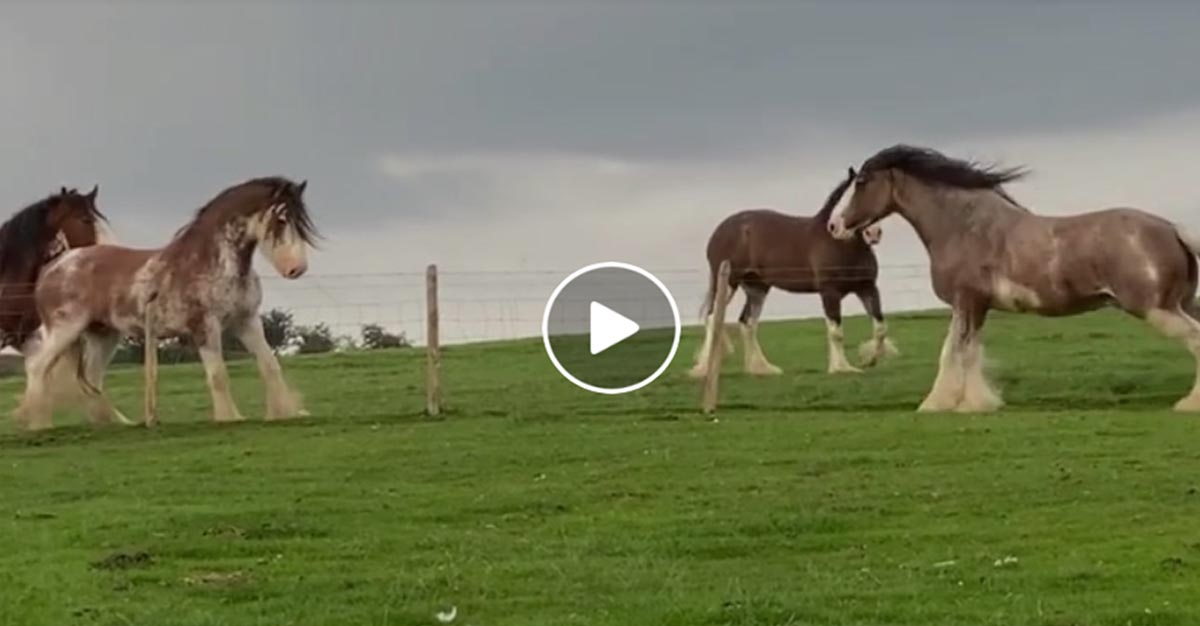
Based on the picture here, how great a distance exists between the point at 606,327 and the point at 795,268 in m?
3.59

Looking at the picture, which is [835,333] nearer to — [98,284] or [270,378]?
[270,378]

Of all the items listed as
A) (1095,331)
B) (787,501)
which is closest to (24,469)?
(787,501)

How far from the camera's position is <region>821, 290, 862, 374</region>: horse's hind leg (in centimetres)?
2438

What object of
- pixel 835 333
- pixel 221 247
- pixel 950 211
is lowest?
pixel 835 333

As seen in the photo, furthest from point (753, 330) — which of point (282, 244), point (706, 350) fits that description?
point (282, 244)

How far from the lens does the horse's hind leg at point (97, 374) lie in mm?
20375

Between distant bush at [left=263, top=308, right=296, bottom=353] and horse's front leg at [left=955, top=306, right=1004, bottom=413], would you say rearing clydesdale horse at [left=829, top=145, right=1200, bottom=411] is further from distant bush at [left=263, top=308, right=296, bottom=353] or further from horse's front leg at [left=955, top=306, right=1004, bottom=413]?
distant bush at [left=263, top=308, right=296, bottom=353]

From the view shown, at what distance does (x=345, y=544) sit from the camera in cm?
1118

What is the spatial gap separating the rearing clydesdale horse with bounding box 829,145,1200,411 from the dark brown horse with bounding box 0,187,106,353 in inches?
352

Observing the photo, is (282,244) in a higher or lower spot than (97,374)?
higher

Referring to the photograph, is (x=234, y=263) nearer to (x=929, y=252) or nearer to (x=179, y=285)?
(x=179, y=285)

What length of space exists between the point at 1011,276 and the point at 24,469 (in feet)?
31.7

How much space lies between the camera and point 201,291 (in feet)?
64.3

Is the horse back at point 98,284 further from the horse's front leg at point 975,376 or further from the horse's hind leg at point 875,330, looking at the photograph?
the horse's hind leg at point 875,330
